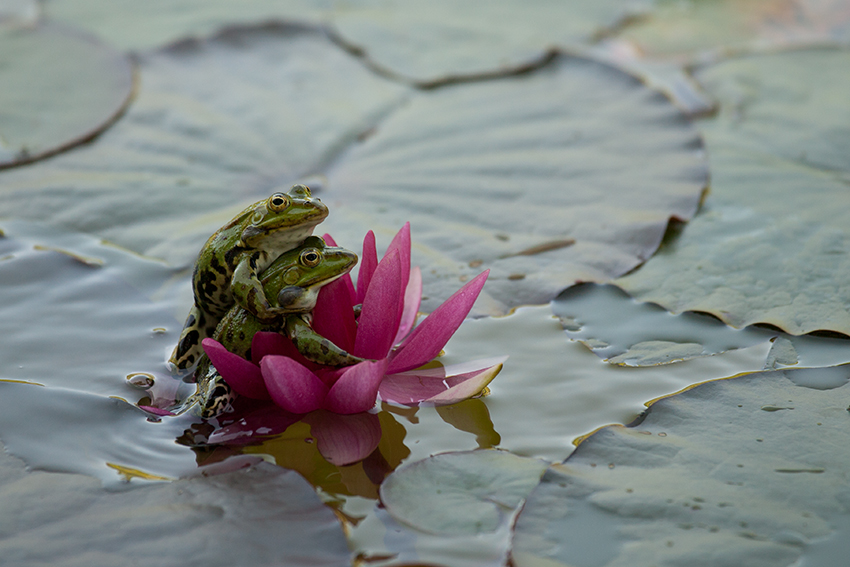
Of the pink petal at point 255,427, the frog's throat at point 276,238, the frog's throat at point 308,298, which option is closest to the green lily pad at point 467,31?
the frog's throat at point 276,238

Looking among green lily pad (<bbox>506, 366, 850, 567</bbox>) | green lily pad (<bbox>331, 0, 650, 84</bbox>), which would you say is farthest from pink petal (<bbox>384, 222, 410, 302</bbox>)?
green lily pad (<bbox>331, 0, 650, 84</bbox>)

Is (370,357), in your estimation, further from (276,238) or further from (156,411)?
(156,411)

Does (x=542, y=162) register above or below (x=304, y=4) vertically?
below

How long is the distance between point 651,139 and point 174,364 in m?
2.53

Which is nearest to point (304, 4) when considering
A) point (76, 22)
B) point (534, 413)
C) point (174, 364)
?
point (76, 22)

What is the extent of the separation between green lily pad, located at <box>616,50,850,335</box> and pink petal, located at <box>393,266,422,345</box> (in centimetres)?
85

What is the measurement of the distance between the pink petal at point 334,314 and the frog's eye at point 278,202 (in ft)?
0.94

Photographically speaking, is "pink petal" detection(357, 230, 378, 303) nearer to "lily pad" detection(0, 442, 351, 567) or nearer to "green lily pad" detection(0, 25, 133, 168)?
"lily pad" detection(0, 442, 351, 567)

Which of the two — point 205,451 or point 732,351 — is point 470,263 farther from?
point 205,451

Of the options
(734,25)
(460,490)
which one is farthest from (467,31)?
(460,490)

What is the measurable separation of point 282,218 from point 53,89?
2.62 meters

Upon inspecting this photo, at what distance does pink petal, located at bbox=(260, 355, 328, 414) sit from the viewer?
6.14 ft

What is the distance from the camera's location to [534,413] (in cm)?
213

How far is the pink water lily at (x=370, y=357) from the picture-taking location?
76.0 inches
